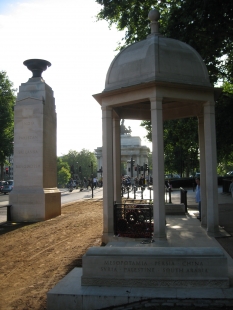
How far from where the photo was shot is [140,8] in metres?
20.9

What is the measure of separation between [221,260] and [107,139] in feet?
19.1

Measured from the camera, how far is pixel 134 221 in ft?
32.9

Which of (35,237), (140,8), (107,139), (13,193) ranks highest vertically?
(140,8)

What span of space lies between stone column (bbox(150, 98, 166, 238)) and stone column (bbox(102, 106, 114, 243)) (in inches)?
61.2

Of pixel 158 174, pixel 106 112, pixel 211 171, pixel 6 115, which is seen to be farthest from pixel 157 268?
pixel 6 115

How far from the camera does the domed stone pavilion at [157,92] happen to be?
9586 mm

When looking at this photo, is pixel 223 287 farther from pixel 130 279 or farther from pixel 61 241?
pixel 61 241

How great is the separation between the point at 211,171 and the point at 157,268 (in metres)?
5.39

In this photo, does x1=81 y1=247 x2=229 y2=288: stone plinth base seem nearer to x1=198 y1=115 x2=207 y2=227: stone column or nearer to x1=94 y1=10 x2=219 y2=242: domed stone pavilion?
x1=94 y1=10 x2=219 y2=242: domed stone pavilion

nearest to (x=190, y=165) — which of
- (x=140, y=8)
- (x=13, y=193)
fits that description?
(x=140, y=8)

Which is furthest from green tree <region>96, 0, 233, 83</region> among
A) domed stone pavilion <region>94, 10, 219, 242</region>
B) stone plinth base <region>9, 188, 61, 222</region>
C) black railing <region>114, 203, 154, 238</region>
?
stone plinth base <region>9, 188, 61, 222</region>

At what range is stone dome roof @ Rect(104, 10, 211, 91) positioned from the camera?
983 cm

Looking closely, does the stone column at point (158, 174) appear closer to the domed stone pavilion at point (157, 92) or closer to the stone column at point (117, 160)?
the domed stone pavilion at point (157, 92)

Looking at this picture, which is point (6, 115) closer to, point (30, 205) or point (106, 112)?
point (30, 205)
